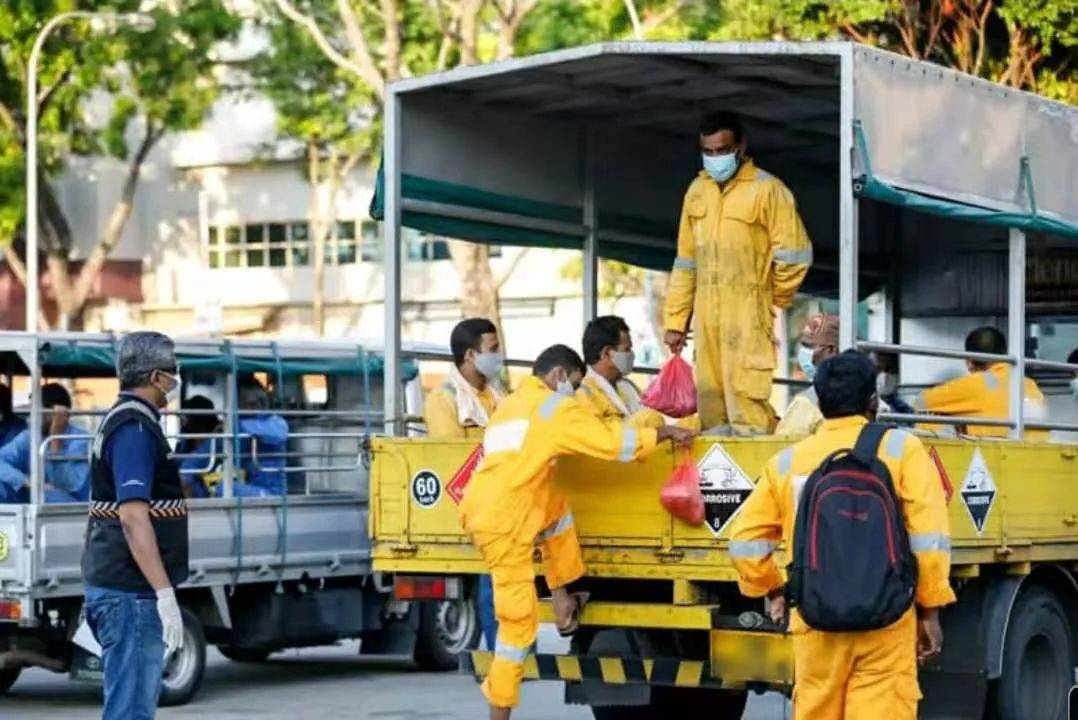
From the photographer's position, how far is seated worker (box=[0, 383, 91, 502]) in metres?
13.4

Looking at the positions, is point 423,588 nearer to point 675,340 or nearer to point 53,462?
point 675,340

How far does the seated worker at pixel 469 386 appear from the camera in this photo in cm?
1169

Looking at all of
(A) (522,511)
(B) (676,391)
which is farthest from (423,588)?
(B) (676,391)

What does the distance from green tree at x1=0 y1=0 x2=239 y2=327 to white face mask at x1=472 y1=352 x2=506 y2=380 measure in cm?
2382

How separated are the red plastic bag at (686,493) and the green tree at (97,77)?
2609 cm

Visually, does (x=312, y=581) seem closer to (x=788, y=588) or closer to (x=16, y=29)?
(x=788, y=588)

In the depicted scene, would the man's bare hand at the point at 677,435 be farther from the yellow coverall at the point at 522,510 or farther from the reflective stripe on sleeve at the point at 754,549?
the reflective stripe on sleeve at the point at 754,549

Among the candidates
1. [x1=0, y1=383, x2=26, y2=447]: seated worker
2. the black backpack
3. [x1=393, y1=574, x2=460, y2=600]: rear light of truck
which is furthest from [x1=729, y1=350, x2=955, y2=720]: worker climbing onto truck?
[x1=0, y1=383, x2=26, y2=447]: seated worker

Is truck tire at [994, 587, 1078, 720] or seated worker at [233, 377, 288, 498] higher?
seated worker at [233, 377, 288, 498]

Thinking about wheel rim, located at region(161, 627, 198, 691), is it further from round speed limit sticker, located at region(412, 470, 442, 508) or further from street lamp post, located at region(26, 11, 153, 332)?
street lamp post, located at region(26, 11, 153, 332)

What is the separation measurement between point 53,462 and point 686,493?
17.4 feet

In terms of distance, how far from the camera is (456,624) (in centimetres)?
1612

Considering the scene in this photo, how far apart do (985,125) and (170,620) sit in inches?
184

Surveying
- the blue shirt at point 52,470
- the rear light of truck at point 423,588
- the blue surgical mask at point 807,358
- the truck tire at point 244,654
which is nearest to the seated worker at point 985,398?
the blue surgical mask at point 807,358
